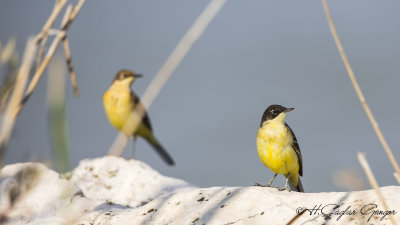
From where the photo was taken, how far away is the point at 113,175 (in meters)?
9.55

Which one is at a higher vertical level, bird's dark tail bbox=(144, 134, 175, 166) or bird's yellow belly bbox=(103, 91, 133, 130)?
bird's yellow belly bbox=(103, 91, 133, 130)

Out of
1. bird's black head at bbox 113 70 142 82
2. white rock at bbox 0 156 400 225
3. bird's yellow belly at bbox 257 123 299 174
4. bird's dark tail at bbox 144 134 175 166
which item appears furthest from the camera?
bird's dark tail at bbox 144 134 175 166

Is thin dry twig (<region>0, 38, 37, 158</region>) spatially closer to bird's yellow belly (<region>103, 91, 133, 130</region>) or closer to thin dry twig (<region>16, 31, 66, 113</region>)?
thin dry twig (<region>16, 31, 66, 113</region>)

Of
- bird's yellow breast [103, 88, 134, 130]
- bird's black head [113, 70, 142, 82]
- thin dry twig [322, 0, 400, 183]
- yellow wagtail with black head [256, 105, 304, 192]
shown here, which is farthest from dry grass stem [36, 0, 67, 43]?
bird's black head [113, 70, 142, 82]

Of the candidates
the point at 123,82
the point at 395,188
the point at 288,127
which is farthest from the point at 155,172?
the point at 395,188

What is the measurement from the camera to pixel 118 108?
36.0ft

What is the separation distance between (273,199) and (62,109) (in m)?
3.27

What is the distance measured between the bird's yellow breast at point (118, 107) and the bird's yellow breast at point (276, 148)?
4.96 meters

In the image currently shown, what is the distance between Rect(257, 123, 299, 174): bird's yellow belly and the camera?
6.35 metres

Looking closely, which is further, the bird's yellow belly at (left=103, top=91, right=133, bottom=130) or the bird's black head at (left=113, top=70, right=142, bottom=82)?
the bird's black head at (left=113, top=70, right=142, bottom=82)

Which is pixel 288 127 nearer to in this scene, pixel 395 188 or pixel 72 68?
pixel 395 188

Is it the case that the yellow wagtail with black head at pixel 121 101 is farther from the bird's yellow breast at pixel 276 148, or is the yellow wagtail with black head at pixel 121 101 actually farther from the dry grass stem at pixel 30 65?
the dry grass stem at pixel 30 65

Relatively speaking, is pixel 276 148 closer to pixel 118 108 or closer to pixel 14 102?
pixel 14 102

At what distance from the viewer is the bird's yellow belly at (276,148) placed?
20.8ft
